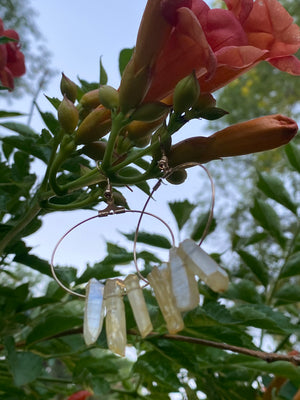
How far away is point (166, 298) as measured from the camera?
1.48 ft

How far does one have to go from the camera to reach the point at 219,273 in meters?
0.41

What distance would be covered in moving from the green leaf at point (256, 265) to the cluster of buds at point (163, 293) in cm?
45

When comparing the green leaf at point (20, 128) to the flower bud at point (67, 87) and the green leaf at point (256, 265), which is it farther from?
the green leaf at point (256, 265)

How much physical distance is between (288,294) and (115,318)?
0.50 m

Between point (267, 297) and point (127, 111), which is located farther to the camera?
point (267, 297)

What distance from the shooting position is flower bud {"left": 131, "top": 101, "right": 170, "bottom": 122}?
1.57 ft

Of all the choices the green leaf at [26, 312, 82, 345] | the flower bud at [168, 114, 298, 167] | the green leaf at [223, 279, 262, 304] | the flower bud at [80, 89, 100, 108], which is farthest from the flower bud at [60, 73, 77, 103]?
the green leaf at [223, 279, 262, 304]

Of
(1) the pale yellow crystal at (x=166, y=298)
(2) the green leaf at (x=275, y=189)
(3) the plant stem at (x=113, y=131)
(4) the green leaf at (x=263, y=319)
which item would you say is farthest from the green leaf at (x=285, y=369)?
(2) the green leaf at (x=275, y=189)

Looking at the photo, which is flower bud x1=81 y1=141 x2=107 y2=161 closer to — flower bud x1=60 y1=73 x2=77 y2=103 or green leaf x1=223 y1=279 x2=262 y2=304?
flower bud x1=60 y1=73 x2=77 y2=103

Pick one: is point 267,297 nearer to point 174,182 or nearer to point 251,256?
point 251,256

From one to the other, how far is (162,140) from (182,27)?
11 cm

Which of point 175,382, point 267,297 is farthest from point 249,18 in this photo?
point 267,297

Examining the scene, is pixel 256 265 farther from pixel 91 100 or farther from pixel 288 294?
pixel 91 100

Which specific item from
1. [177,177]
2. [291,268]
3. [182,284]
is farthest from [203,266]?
[291,268]
